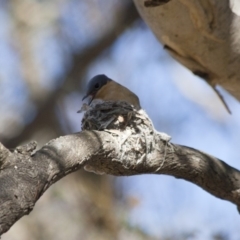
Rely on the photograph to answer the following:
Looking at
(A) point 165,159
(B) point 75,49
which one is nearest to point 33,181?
(A) point 165,159

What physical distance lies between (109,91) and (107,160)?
740 millimetres

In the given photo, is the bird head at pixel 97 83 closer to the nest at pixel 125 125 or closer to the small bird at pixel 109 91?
the small bird at pixel 109 91

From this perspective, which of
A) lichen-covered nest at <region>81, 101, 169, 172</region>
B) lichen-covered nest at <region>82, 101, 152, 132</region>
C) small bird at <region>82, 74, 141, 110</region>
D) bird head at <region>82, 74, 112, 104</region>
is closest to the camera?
lichen-covered nest at <region>81, 101, 169, 172</region>

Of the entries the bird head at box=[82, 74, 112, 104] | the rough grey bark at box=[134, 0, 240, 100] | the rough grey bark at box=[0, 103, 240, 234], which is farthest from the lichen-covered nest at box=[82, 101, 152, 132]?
the rough grey bark at box=[134, 0, 240, 100]

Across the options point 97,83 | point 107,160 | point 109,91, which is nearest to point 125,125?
point 107,160

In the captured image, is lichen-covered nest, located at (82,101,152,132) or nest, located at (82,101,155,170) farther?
lichen-covered nest, located at (82,101,152,132)

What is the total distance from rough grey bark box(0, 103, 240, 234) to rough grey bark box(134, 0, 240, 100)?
45cm

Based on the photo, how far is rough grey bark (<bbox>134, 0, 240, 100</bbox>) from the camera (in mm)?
2461

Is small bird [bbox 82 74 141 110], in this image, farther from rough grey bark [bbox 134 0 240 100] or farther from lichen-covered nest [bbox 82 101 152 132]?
rough grey bark [bbox 134 0 240 100]

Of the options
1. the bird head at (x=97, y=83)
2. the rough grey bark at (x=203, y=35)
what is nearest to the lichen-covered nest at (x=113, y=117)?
the bird head at (x=97, y=83)

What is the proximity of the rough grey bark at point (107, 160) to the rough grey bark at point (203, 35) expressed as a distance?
45cm

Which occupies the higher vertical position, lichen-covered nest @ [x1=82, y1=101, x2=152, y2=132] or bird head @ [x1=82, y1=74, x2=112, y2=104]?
bird head @ [x1=82, y1=74, x2=112, y2=104]

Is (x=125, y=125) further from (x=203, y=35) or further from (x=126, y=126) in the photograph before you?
(x=203, y=35)

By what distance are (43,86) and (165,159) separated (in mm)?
3428
